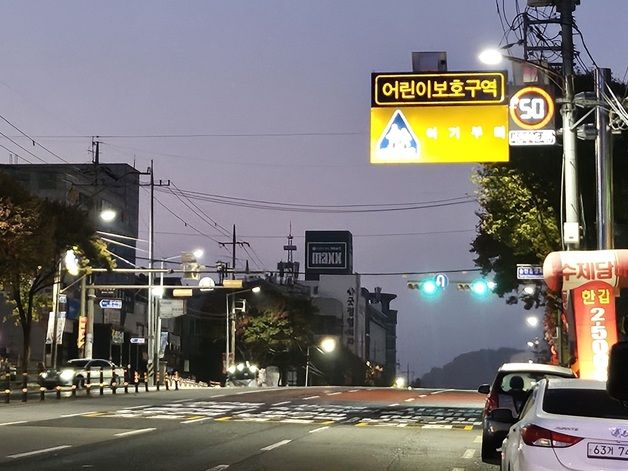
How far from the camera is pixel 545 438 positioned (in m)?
7.80

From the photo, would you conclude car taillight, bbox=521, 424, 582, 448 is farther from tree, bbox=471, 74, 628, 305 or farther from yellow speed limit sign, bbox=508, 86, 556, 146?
tree, bbox=471, 74, 628, 305

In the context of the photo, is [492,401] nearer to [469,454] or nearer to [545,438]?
[469,454]

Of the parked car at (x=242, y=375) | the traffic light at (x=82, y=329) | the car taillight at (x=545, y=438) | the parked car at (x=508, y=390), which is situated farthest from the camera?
the parked car at (x=242, y=375)

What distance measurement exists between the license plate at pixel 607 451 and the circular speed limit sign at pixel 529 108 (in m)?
13.3

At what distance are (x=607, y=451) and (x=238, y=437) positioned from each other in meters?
12.2

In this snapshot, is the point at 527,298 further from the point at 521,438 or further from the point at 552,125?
the point at 521,438

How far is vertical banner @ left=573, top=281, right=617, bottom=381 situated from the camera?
18.5 m

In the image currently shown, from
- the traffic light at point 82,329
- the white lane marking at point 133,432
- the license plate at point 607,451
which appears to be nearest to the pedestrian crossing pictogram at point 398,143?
the white lane marking at point 133,432

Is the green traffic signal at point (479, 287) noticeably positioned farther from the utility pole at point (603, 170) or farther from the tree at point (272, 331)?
the tree at point (272, 331)

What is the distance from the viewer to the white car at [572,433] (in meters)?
7.52

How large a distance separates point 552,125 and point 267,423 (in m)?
9.59

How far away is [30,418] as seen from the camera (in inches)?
934

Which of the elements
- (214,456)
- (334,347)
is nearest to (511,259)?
(214,456)

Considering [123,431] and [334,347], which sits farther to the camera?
[334,347]
